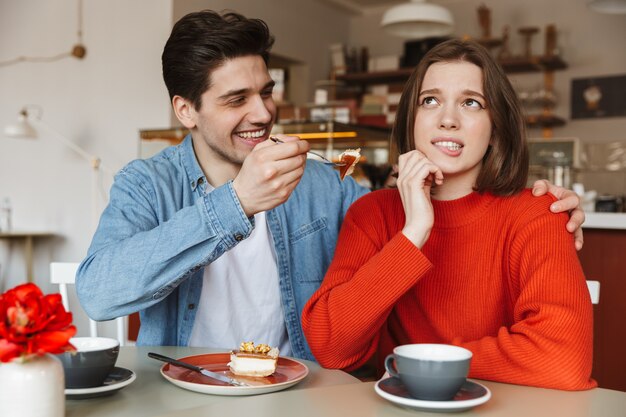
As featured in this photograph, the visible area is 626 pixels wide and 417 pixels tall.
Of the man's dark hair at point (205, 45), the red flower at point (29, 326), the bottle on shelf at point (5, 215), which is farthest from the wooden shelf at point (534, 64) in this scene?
the red flower at point (29, 326)

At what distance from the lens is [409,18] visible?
4.26 m

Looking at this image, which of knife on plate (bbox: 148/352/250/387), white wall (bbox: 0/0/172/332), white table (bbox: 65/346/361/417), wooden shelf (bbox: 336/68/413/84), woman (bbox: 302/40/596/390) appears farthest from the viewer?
wooden shelf (bbox: 336/68/413/84)

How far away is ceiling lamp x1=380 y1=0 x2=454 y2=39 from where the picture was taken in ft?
14.0

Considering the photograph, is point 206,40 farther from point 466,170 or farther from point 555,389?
point 555,389

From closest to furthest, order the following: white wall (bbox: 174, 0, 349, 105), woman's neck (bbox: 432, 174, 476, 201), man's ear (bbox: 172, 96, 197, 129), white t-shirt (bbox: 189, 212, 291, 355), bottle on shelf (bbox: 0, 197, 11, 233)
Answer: woman's neck (bbox: 432, 174, 476, 201) → white t-shirt (bbox: 189, 212, 291, 355) → man's ear (bbox: 172, 96, 197, 129) → bottle on shelf (bbox: 0, 197, 11, 233) → white wall (bbox: 174, 0, 349, 105)

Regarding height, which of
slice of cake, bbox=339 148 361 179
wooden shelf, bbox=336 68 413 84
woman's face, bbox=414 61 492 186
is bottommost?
slice of cake, bbox=339 148 361 179

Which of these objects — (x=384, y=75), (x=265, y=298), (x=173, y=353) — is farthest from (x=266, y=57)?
(x=384, y=75)

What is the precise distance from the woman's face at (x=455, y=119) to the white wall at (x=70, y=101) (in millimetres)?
3629

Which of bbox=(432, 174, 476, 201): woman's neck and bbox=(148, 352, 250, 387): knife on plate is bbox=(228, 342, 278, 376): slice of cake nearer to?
bbox=(148, 352, 250, 387): knife on plate

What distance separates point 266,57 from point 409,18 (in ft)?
8.81

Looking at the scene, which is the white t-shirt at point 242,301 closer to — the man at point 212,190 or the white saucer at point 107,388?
the man at point 212,190

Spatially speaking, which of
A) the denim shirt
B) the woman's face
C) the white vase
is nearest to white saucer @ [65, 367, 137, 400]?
the white vase

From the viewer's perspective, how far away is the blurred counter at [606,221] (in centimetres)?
273

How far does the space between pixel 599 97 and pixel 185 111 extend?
508 cm
